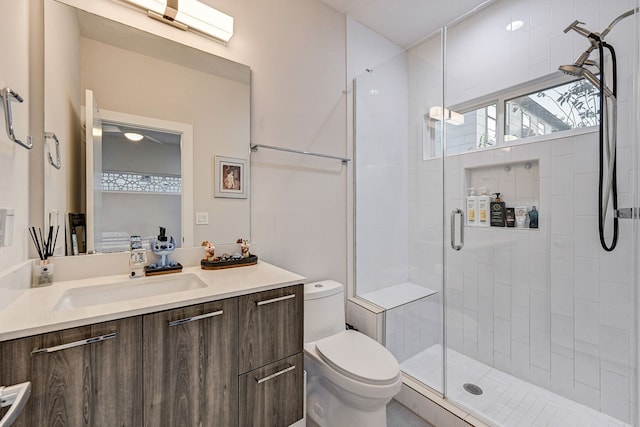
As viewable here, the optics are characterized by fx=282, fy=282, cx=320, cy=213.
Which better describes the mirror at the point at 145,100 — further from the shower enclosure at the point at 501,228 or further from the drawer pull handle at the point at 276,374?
the shower enclosure at the point at 501,228

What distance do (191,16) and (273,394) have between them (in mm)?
1909

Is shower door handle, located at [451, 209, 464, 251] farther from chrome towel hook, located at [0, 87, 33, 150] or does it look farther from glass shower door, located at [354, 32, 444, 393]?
chrome towel hook, located at [0, 87, 33, 150]

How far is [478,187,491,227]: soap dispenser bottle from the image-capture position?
2111mm

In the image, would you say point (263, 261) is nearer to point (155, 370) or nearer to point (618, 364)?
point (155, 370)

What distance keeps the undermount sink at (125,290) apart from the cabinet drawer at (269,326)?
25 cm

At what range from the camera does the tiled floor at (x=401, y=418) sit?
64.0 inches

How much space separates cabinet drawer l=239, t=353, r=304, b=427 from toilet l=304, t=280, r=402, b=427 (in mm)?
226

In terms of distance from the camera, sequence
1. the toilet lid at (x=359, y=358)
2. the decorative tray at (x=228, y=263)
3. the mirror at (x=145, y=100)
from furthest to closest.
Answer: the decorative tray at (x=228, y=263) < the toilet lid at (x=359, y=358) < the mirror at (x=145, y=100)

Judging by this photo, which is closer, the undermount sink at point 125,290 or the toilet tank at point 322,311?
the undermount sink at point 125,290

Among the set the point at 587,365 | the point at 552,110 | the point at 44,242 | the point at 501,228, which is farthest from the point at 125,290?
the point at 552,110

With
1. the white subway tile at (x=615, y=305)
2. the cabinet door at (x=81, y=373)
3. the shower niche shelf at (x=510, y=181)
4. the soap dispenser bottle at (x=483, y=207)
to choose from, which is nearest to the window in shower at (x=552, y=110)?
the shower niche shelf at (x=510, y=181)

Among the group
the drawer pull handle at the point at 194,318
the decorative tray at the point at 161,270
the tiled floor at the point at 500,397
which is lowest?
the tiled floor at the point at 500,397

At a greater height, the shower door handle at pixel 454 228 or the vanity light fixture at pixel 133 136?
the vanity light fixture at pixel 133 136

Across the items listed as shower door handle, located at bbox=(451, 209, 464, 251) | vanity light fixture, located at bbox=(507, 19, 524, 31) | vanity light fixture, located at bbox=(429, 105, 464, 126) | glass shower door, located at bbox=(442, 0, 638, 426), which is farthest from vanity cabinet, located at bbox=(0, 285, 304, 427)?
vanity light fixture, located at bbox=(507, 19, 524, 31)
